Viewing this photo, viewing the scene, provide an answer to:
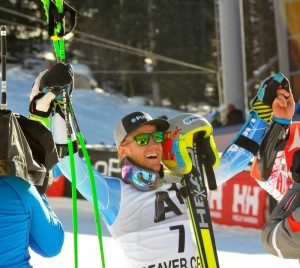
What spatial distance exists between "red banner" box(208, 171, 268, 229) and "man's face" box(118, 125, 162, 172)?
16.5 feet

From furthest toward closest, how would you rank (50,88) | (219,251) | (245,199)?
(245,199) → (219,251) → (50,88)

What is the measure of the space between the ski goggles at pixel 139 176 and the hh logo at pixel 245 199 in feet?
17.0

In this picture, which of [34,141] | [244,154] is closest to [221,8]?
[244,154]

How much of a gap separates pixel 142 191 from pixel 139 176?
0.09 m

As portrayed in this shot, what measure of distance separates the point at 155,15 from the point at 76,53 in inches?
124

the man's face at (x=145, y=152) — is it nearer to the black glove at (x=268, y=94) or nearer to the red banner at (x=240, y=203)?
the black glove at (x=268, y=94)

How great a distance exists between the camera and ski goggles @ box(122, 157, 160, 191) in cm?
414

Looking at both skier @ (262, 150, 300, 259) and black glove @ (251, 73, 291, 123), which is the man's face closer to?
black glove @ (251, 73, 291, 123)

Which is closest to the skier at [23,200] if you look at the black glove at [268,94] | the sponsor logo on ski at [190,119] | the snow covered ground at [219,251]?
the sponsor logo on ski at [190,119]

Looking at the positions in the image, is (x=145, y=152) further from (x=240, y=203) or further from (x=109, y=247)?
(x=240, y=203)

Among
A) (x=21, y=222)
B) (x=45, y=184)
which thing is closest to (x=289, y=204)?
(x=45, y=184)

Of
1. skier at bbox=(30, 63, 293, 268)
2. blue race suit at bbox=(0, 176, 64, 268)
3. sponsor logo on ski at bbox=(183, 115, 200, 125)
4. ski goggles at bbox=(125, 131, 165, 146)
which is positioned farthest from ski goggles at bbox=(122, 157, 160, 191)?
blue race suit at bbox=(0, 176, 64, 268)

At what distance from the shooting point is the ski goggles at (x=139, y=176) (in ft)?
13.6

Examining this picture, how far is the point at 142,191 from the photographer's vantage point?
4188 mm
